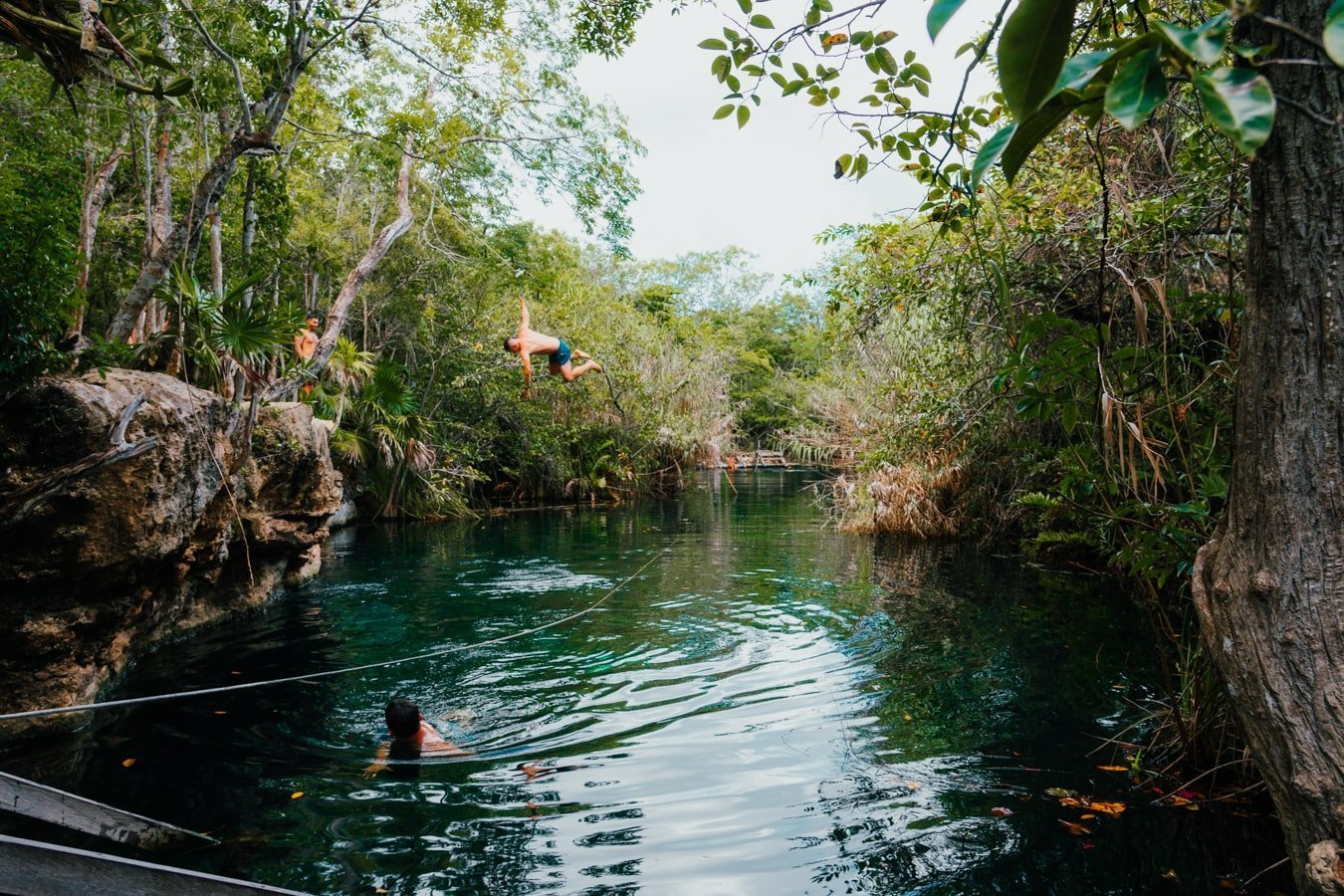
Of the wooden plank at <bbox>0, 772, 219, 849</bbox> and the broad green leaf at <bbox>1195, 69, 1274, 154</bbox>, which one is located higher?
the broad green leaf at <bbox>1195, 69, 1274, 154</bbox>

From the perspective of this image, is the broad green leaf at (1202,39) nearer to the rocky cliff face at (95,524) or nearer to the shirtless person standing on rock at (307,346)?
the rocky cliff face at (95,524)

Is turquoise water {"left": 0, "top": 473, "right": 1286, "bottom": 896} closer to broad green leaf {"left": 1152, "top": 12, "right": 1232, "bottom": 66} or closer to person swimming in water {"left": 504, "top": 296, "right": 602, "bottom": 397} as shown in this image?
broad green leaf {"left": 1152, "top": 12, "right": 1232, "bottom": 66}

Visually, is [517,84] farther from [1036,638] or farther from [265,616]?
[1036,638]

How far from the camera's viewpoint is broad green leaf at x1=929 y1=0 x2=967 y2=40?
1097 mm

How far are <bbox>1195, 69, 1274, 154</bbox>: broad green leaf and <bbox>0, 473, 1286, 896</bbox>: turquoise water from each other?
3245 mm

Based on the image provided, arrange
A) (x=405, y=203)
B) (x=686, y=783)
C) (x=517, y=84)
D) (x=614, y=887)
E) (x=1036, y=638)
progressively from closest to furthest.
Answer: (x=614, y=887)
(x=686, y=783)
(x=1036, y=638)
(x=405, y=203)
(x=517, y=84)

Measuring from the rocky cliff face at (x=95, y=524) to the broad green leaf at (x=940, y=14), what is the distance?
220 inches

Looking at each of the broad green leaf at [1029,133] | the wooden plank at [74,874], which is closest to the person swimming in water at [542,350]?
the wooden plank at [74,874]

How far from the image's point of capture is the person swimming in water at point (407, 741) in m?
5.07

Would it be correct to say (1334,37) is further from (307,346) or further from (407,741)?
(307,346)

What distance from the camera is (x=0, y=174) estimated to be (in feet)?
19.6

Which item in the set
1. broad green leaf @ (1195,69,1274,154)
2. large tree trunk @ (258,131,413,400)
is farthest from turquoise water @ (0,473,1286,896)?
broad green leaf @ (1195,69,1274,154)

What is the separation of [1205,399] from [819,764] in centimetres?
292

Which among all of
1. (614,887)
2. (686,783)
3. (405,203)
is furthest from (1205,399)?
(405,203)
